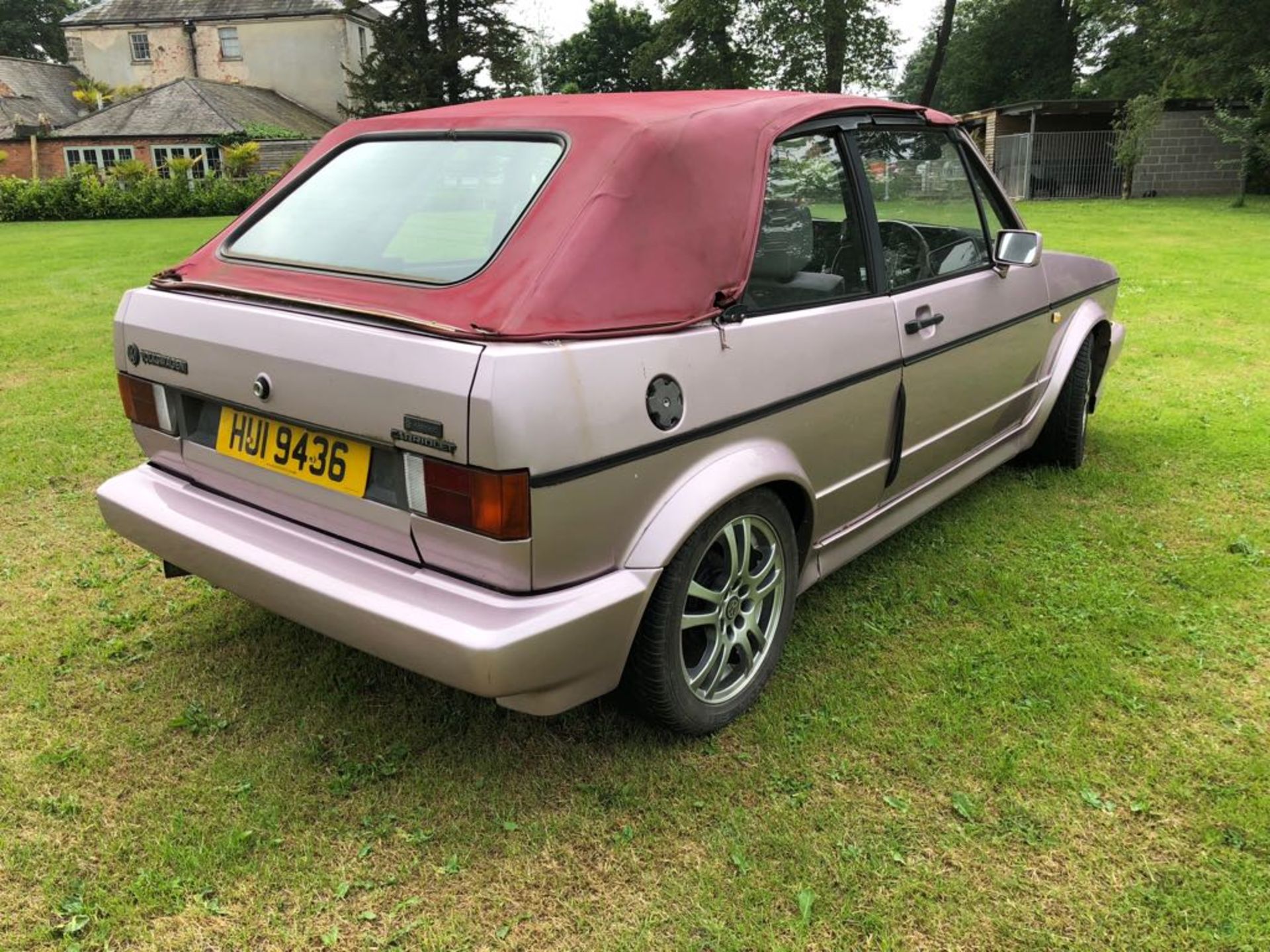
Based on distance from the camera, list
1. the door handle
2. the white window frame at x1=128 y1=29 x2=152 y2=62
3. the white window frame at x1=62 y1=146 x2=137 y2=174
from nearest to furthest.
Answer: the door handle < the white window frame at x1=62 y1=146 x2=137 y2=174 < the white window frame at x1=128 y1=29 x2=152 y2=62

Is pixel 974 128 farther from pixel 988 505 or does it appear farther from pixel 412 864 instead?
pixel 412 864

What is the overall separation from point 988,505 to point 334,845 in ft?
10.7

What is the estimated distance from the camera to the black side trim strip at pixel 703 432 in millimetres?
2068

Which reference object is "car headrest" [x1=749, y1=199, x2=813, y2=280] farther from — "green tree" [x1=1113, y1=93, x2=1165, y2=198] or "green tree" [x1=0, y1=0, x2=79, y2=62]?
"green tree" [x1=0, y1=0, x2=79, y2=62]

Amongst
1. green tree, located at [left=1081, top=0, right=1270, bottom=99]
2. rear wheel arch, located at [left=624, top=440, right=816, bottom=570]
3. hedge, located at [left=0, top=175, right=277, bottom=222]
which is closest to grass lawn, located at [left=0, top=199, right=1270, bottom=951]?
rear wheel arch, located at [left=624, top=440, right=816, bottom=570]

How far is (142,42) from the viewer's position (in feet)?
144

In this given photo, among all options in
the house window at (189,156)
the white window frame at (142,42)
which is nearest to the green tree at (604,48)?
the white window frame at (142,42)

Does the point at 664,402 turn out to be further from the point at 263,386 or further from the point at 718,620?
the point at 263,386

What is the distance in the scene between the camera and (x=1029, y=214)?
2105cm

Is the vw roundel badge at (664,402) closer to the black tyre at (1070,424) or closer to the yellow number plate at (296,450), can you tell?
the yellow number plate at (296,450)

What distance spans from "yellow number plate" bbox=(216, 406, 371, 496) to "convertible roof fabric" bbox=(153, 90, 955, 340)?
1.08 feet

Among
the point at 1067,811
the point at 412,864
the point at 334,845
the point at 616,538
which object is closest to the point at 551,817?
the point at 412,864

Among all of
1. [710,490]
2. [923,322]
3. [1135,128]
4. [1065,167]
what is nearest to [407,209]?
[710,490]

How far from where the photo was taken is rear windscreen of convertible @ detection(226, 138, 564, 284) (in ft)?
8.08
